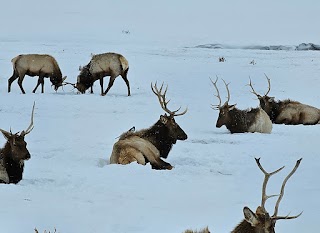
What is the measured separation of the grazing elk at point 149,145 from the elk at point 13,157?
1.31m

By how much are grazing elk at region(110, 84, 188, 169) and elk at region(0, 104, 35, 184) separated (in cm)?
131

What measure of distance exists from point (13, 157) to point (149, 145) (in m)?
2.08

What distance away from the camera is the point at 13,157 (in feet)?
23.9

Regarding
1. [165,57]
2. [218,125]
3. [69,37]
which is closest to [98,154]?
[218,125]

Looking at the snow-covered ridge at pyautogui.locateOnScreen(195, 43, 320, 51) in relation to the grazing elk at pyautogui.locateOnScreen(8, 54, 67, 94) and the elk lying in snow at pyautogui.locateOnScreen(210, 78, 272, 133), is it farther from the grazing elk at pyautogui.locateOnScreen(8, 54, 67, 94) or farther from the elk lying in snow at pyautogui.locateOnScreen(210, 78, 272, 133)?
the elk lying in snow at pyautogui.locateOnScreen(210, 78, 272, 133)

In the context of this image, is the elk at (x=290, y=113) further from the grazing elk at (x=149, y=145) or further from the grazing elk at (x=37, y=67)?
the grazing elk at (x=37, y=67)

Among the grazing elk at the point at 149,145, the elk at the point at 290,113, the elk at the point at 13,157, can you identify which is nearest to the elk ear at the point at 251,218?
the elk at the point at 13,157

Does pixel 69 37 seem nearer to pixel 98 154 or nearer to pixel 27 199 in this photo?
pixel 98 154

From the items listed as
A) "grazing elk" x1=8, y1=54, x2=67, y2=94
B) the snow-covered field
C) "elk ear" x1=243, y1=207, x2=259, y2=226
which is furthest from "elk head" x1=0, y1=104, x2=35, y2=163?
"grazing elk" x1=8, y1=54, x2=67, y2=94

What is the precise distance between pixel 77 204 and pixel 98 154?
9.35ft

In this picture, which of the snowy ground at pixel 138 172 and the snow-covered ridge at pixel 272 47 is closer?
the snowy ground at pixel 138 172

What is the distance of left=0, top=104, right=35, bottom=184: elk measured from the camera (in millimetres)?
7215

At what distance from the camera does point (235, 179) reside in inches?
305

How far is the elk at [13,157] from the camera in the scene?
7215 millimetres
